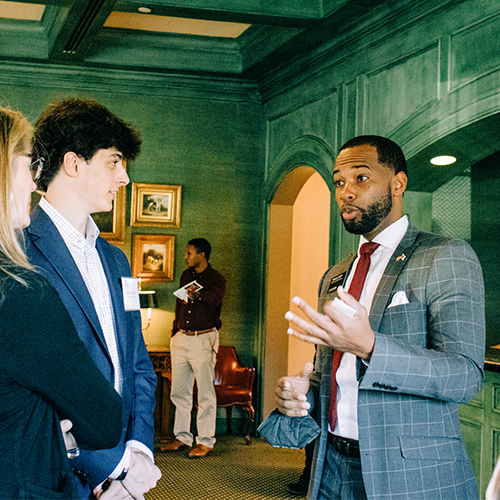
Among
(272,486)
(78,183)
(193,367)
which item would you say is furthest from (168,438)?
(78,183)

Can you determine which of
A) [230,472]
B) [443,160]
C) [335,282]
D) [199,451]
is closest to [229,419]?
[199,451]

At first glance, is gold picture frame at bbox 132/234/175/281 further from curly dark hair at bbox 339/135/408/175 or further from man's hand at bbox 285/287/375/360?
man's hand at bbox 285/287/375/360

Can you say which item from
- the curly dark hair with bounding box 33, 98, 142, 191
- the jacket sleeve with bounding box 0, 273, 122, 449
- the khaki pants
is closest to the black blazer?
the jacket sleeve with bounding box 0, 273, 122, 449

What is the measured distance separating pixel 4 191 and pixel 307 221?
6697 mm

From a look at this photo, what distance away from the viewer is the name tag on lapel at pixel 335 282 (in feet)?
7.34

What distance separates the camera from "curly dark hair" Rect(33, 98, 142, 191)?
1.89 meters

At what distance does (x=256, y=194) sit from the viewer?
711cm

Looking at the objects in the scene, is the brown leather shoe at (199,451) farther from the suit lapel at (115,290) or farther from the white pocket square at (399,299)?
the white pocket square at (399,299)

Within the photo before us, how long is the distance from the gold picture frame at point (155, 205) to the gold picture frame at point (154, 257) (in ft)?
0.55

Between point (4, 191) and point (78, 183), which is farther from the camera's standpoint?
point (78, 183)

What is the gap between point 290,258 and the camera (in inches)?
271

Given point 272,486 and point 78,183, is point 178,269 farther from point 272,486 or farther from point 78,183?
point 78,183

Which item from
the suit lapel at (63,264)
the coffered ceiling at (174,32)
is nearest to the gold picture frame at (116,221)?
the coffered ceiling at (174,32)

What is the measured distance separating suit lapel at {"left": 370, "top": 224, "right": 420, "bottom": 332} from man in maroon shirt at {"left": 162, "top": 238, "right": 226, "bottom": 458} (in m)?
4.38
